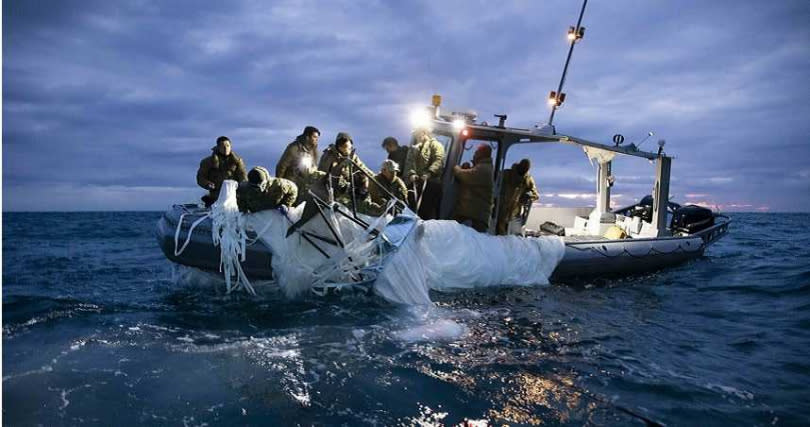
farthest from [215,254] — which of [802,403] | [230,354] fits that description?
[802,403]

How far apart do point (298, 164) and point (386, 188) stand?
1320mm

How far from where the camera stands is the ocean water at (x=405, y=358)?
313 cm

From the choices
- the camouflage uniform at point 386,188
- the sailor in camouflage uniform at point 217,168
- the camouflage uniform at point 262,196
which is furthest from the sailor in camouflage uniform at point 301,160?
the sailor in camouflage uniform at point 217,168

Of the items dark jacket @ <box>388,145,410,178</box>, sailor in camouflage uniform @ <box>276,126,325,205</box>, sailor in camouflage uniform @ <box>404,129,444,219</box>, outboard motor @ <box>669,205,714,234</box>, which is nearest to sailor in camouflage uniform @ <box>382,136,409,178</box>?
dark jacket @ <box>388,145,410,178</box>

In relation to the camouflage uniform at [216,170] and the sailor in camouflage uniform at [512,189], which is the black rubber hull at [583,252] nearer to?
the camouflage uniform at [216,170]

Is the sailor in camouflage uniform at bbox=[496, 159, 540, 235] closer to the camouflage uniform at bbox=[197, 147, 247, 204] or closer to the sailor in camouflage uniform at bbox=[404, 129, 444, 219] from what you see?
the sailor in camouflage uniform at bbox=[404, 129, 444, 219]

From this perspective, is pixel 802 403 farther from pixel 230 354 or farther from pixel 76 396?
pixel 76 396

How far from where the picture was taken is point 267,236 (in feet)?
18.6

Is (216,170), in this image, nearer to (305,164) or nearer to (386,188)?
(305,164)

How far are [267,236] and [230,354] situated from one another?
73.1 inches

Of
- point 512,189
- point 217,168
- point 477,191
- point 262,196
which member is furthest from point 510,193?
point 217,168

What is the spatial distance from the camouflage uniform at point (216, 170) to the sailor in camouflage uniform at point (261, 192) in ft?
5.84

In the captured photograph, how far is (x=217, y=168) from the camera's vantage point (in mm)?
7273

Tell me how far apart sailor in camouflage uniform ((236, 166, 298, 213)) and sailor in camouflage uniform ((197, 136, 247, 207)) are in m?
1.88
